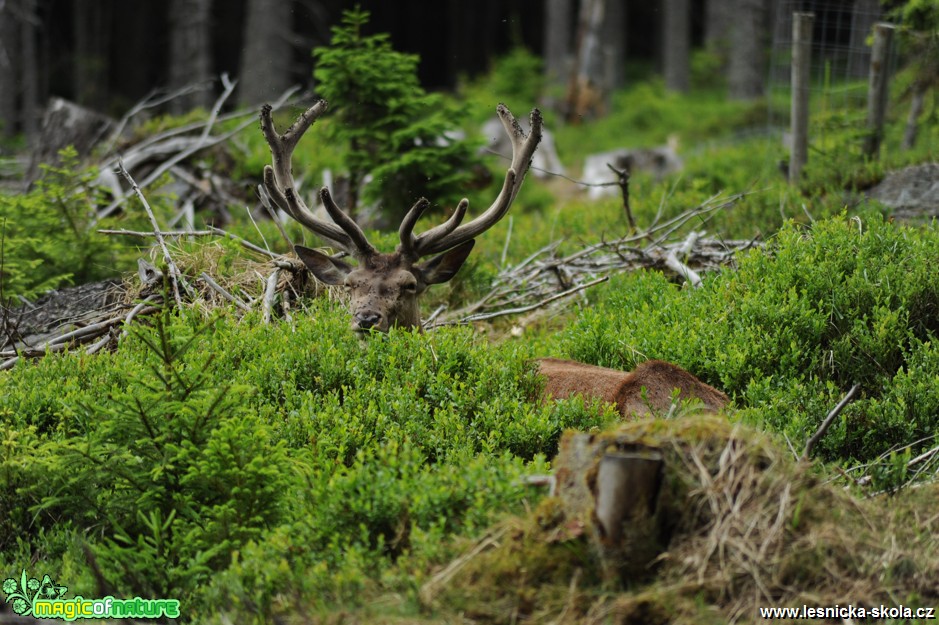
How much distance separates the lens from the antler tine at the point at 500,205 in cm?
746

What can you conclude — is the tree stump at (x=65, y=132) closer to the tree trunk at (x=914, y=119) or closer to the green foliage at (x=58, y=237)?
the green foliage at (x=58, y=237)

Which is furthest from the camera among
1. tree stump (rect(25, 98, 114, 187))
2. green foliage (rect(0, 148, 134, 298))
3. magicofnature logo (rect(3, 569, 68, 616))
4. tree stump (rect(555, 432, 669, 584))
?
tree stump (rect(25, 98, 114, 187))

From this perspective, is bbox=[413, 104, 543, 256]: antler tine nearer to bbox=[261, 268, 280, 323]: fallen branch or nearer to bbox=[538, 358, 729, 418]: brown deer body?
bbox=[261, 268, 280, 323]: fallen branch

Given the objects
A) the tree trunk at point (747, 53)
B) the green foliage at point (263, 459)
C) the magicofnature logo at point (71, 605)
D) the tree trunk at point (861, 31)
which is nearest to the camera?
the magicofnature logo at point (71, 605)

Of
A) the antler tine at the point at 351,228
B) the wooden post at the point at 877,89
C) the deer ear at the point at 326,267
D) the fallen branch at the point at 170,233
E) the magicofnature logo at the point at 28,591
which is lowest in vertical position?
the magicofnature logo at the point at 28,591

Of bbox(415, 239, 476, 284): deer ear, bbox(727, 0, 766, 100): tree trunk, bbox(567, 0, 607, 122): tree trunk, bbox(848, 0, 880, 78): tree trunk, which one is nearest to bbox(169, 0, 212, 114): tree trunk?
bbox(567, 0, 607, 122): tree trunk

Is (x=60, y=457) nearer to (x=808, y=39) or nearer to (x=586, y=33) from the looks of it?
(x=808, y=39)

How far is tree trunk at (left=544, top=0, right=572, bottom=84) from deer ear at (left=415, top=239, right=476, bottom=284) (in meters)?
20.2

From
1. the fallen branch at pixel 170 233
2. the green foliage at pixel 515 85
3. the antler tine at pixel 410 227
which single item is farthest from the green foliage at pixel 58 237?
the green foliage at pixel 515 85

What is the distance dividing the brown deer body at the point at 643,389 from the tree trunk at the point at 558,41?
21353 millimetres

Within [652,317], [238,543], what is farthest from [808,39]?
[238,543]

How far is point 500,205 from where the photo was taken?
24.8 ft

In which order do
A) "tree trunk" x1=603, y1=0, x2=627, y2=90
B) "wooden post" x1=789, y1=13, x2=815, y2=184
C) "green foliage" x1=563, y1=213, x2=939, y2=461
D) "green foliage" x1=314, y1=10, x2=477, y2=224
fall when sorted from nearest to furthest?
"green foliage" x1=563, y1=213, x2=939, y2=461 → "green foliage" x1=314, y1=10, x2=477, y2=224 → "wooden post" x1=789, y1=13, x2=815, y2=184 → "tree trunk" x1=603, y1=0, x2=627, y2=90

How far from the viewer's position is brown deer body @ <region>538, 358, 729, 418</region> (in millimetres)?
6180
